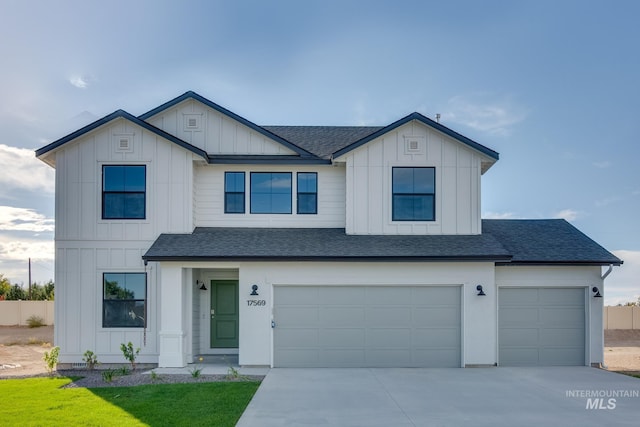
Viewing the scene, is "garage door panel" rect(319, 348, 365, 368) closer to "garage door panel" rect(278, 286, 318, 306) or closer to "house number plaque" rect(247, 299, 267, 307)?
"garage door panel" rect(278, 286, 318, 306)

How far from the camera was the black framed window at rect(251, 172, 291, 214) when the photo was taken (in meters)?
14.8

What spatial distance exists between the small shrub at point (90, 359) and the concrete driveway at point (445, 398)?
4.95 m

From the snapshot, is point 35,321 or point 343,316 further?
point 35,321

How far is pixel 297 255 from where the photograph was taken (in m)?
12.8

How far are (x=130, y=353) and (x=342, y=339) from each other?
17.9 ft

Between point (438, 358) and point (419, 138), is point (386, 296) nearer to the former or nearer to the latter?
point (438, 358)

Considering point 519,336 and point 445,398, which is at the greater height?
point 519,336

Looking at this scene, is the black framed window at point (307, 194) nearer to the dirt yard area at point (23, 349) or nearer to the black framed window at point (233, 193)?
the black framed window at point (233, 193)

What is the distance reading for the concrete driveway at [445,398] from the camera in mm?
8211

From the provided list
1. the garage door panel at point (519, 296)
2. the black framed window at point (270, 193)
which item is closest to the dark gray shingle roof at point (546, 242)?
the garage door panel at point (519, 296)

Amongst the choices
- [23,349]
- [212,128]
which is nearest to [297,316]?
[212,128]

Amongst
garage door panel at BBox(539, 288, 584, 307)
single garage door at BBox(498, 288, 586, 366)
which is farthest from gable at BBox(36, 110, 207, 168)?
garage door panel at BBox(539, 288, 584, 307)

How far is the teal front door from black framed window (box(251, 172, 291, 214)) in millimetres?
2373

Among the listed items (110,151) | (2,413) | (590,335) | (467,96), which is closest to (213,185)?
(110,151)
